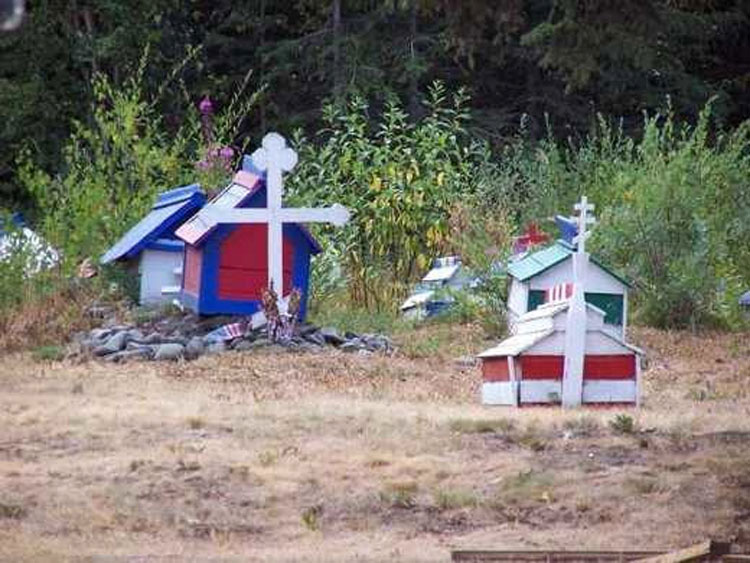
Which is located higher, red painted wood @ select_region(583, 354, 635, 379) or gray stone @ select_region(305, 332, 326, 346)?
gray stone @ select_region(305, 332, 326, 346)

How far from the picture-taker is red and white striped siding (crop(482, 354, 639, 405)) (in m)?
10.6

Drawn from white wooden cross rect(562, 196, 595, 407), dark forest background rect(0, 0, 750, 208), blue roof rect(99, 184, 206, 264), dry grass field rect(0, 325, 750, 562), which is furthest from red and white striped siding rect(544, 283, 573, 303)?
dark forest background rect(0, 0, 750, 208)

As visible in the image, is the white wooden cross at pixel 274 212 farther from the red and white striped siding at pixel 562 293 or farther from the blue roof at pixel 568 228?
the red and white striped siding at pixel 562 293

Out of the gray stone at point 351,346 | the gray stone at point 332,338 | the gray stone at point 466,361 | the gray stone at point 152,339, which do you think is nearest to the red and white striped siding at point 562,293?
the gray stone at point 466,361

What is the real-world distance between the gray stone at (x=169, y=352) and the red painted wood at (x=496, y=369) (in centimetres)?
309

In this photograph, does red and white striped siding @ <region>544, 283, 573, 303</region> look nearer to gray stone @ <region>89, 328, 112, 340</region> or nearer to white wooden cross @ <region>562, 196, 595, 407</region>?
white wooden cross @ <region>562, 196, 595, 407</region>

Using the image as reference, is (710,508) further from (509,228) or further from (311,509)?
(509,228)

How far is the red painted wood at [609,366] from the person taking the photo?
34.9 feet

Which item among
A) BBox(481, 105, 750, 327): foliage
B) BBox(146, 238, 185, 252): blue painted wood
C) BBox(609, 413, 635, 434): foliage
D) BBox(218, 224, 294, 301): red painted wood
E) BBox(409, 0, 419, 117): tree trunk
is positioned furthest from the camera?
BBox(409, 0, 419, 117): tree trunk

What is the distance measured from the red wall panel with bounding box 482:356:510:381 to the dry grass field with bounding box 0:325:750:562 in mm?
250

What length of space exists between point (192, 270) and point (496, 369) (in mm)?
4076

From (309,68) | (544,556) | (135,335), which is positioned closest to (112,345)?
(135,335)

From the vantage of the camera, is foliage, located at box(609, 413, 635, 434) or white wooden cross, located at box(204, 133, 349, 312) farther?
white wooden cross, located at box(204, 133, 349, 312)

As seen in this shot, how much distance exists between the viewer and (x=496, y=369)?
35.4 ft
